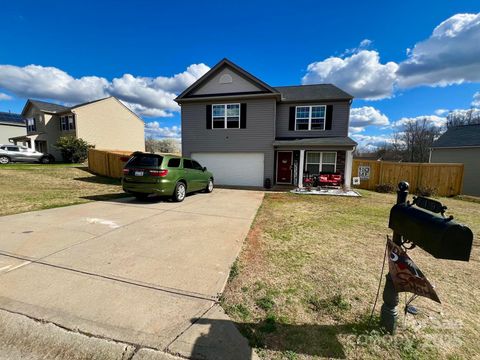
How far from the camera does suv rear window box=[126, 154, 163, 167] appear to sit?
25.9 feet

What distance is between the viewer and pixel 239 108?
1405 centimetres

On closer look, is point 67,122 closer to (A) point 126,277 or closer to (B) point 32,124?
(B) point 32,124

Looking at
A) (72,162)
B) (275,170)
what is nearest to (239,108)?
(275,170)

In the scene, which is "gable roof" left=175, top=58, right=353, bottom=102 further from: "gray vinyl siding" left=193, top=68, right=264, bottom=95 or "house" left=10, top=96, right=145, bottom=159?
"house" left=10, top=96, right=145, bottom=159

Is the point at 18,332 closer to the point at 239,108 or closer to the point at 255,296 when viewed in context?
the point at 255,296

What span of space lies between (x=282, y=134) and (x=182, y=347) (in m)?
13.9

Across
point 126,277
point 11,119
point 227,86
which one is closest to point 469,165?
point 227,86

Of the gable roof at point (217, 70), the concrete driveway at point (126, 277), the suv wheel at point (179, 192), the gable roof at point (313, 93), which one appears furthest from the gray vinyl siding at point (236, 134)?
the concrete driveway at point (126, 277)

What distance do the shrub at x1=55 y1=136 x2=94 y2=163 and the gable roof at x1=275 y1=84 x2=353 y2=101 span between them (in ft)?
63.0

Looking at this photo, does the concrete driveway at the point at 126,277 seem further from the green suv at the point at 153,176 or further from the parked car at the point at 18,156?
the parked car at the point at 18,156

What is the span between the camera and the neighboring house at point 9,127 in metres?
33.9

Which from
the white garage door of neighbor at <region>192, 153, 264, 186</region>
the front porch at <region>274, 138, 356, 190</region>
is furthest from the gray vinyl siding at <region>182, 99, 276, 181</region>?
the front porch at <region>274, 138, 356, 190</region>

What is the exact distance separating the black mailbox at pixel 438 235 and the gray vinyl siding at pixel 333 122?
12.8 meters

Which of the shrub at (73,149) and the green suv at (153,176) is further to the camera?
the shrub at (73,149)
